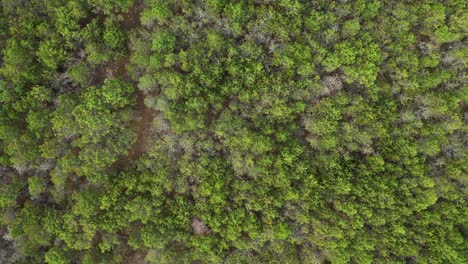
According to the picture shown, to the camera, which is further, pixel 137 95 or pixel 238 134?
pixel 137 95

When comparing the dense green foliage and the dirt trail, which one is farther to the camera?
the dirt trail

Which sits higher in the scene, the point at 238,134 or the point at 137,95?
the point at 238,134

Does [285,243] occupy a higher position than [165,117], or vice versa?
[165,117]

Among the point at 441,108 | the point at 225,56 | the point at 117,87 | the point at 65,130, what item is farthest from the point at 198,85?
the point at 441,108

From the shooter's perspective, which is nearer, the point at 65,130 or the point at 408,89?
the point at 65,130

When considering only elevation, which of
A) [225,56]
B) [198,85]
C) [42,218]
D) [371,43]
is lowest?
[42,218]

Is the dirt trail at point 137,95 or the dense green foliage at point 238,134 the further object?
the dirt trail at point 137,95

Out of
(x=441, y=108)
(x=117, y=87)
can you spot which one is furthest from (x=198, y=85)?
(x=441, y=108)

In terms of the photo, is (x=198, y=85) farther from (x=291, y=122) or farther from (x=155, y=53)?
(x=291, y=122)
